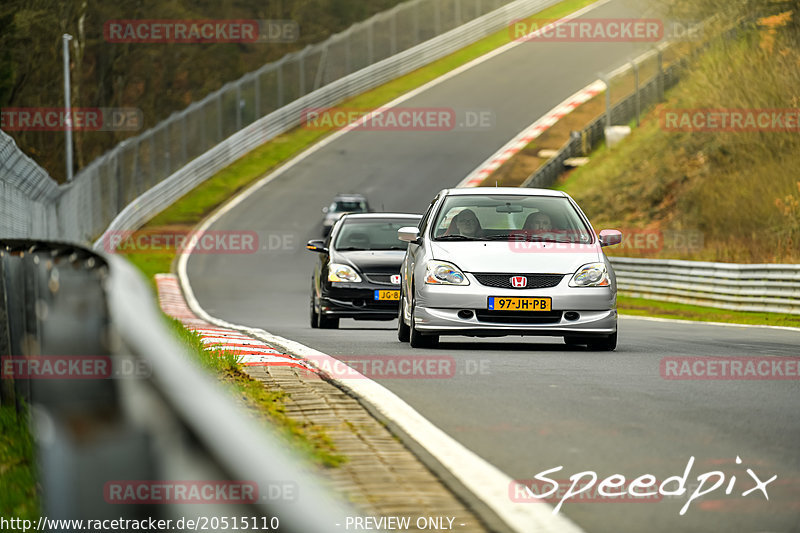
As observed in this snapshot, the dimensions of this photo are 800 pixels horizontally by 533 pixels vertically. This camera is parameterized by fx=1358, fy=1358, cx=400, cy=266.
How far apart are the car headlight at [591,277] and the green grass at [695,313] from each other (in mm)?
8284

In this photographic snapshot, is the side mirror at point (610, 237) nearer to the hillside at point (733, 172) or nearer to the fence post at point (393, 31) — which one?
the hillside at point (733, 172)

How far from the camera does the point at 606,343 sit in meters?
13.1

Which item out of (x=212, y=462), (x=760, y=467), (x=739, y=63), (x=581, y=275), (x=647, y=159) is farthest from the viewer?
(x=647, y=159)

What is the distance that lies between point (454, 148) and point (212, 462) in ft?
168

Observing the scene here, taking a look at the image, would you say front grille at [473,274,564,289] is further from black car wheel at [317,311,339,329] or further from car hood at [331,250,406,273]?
black car wheel at [317,311,339,329]

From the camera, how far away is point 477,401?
876 centimetres

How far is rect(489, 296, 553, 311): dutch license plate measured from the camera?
12.7 m

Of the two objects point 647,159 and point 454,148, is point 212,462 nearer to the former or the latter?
point 647,159

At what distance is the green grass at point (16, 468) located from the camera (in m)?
5.84

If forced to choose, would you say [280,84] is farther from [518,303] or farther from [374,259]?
[518,303]

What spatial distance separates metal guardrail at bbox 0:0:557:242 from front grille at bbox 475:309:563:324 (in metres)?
11.4

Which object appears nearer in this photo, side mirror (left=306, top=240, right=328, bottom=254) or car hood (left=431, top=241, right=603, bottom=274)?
car hood (left=431, top=241, right=603, bottom=274)

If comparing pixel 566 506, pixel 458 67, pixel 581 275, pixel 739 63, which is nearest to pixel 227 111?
pixel 458 67

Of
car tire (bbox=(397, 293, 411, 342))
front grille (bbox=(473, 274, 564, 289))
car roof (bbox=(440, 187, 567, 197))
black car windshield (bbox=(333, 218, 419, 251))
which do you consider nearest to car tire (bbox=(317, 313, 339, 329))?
black car windshield (bbox=(333, 218, 419, 251))
